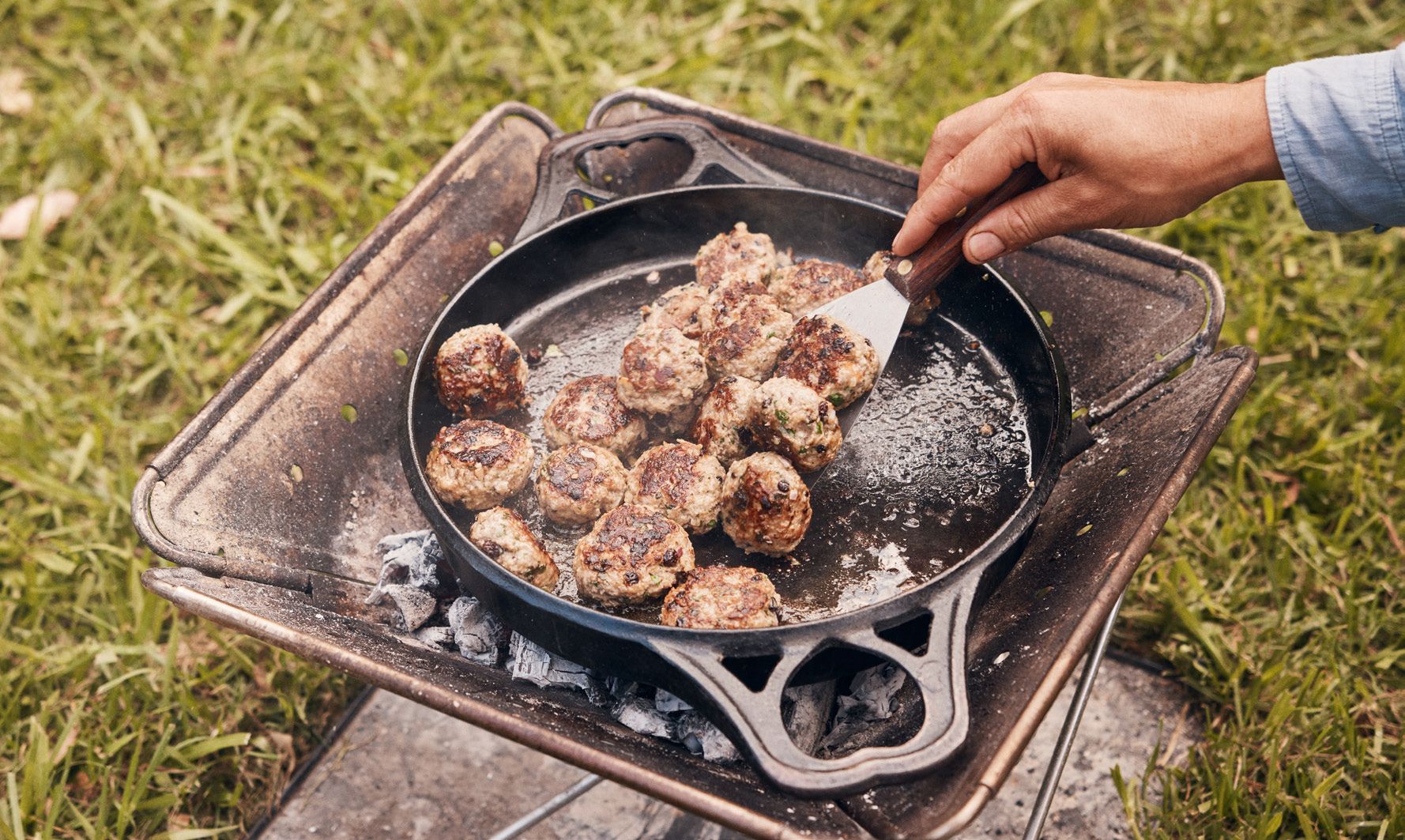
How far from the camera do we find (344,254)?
461cm

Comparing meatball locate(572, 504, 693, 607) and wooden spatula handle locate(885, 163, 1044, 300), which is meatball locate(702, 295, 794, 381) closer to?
wooden spatula handle locate(885, 163, 1044, 300)

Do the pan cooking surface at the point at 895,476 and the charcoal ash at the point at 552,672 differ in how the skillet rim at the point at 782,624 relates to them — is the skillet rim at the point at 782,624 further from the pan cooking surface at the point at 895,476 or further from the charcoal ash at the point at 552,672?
the charcoal ash at the point at 552,672

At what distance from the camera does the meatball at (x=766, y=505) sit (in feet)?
7.41

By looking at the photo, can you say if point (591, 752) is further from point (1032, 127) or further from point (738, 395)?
point (1032, 127)

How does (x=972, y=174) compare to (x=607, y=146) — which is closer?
(x=972, y=174)

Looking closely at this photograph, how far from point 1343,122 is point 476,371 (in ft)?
7.04

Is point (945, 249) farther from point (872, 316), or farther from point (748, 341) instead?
point (748, 341)

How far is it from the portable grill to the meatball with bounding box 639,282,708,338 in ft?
1.51

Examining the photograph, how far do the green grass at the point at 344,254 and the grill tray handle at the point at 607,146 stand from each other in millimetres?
1733

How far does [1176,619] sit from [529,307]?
2.35 meters

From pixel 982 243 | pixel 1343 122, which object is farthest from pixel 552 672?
pixel 1343 122

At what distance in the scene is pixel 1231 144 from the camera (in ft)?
7.44

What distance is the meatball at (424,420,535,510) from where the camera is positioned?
248 cm

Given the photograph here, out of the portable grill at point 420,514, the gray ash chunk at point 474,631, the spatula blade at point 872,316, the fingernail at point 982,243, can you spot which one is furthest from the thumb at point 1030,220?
the gray ash chunk at point 474,631
